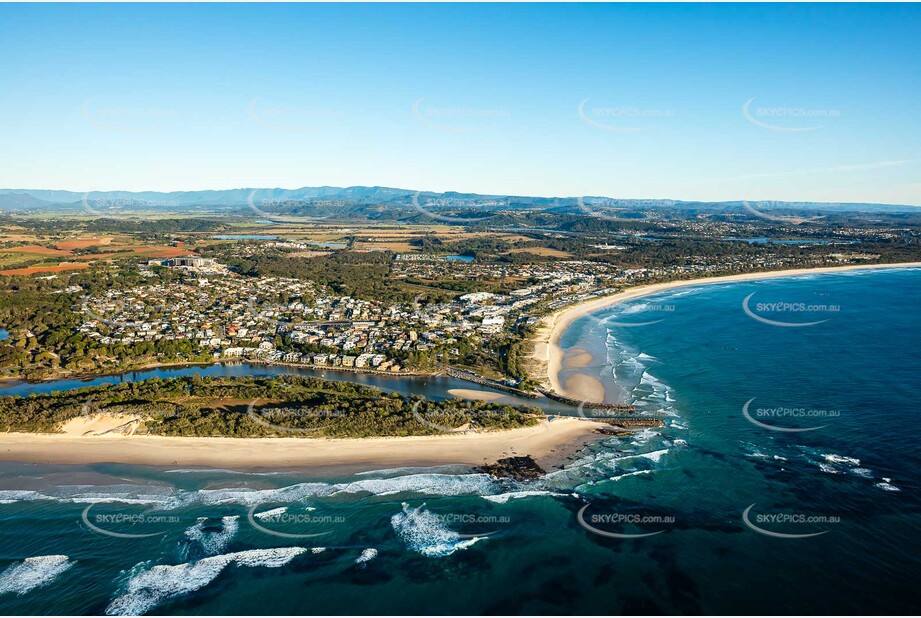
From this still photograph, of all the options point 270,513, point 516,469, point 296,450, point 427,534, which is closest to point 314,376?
point 296,450

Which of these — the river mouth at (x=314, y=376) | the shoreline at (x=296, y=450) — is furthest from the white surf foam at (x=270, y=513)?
the river mouth at (x=314, y=376)

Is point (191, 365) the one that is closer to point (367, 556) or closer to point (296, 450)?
point (296, 450)

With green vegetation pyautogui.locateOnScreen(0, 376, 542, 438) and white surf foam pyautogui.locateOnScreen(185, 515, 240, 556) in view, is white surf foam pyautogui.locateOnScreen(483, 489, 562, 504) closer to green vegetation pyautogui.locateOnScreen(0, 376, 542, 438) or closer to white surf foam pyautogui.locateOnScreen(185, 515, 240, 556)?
green vegetation pyautogui.locateOnScreen(0, 376, 542, 438)

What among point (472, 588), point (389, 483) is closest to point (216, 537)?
point (389, 483)

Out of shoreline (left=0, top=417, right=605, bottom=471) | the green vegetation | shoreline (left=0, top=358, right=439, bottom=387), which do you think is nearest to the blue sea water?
shoreline (left=0, top=417, right=605, bottom=471)

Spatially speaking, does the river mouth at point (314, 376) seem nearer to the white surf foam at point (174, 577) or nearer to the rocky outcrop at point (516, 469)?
the rocky outcrop at point (516, 469)

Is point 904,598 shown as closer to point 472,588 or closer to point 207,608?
point 472,588
